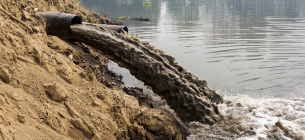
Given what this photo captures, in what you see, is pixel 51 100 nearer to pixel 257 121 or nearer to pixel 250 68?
pixel 257 121

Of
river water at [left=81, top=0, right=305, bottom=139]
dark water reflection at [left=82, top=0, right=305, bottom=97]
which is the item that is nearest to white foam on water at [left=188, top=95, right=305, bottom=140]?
river water at [left=81, top=0, right=305, bottom=139]

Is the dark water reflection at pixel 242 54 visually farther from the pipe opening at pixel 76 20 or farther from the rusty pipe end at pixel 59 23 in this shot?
the rusty pipe end at pixel 59 23

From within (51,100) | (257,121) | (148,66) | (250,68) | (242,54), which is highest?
(148,66)

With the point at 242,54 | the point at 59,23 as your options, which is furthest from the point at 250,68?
the point at 59,23

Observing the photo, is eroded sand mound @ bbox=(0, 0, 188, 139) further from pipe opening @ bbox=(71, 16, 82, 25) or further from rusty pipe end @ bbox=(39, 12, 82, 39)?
pipe opening @ bbox=(71, 16, 82, 25)

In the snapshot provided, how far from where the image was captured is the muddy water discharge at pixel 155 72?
6.89 metres

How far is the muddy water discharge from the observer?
6.89 meters

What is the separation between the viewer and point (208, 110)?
701 centimetres

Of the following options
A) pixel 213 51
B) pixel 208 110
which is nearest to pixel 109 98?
pixel 208 110

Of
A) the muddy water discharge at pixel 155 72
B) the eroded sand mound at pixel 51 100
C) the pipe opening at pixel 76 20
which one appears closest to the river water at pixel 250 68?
the muddy water discharge at pixel 155 72

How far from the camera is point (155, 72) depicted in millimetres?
6906

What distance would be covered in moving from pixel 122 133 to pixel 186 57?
7473 millimetres

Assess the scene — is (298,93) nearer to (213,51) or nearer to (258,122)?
(258,122)

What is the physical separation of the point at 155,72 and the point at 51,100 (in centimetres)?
265
